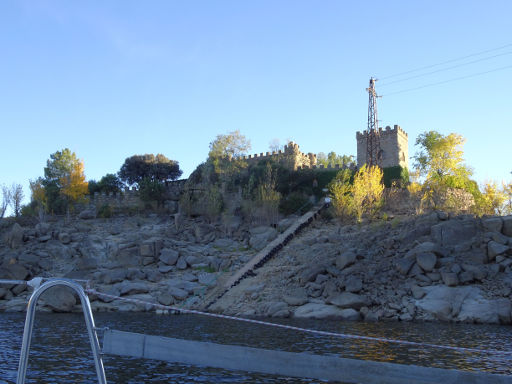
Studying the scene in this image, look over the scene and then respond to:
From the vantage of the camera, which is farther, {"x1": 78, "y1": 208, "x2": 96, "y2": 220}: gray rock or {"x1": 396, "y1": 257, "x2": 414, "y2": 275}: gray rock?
{"x1": 78, "y1": 208, "x2": 96, "y2": 220}: gray rock

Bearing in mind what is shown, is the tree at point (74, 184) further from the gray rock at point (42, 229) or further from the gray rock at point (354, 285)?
the gray rock at point (354, 285)

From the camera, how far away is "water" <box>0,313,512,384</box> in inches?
394

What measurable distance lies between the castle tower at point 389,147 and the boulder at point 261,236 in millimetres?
15809

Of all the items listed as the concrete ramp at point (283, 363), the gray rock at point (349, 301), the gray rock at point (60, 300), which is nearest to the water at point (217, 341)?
the gray rock at point (349, 301)

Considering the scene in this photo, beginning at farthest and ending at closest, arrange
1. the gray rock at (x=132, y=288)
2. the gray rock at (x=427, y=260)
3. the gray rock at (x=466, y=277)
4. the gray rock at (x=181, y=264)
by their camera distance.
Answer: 1. the gray rock at (x=181, y=264)
2. the gray rock at (x=132, y=288)
3. the gray rock at (x=427, y=260)
4. the gray rock at (x=466, y=277)

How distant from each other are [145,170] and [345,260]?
45.4 metres

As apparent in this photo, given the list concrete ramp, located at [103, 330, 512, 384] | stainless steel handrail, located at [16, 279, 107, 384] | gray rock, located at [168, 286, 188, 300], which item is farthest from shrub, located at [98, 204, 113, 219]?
concrete ramp, located at [103, 330, 512, 384]

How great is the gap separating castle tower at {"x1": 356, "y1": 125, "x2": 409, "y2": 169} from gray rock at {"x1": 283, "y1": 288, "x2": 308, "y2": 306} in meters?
25.0

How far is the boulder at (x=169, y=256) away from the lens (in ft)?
97.8

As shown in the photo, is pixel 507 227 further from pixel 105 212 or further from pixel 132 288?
pixel 105 212

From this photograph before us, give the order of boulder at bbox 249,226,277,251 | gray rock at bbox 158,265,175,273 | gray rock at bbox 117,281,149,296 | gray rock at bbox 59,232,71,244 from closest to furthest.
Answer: gray rock at bbox 117,281,149,296, gray rock at bbox 158,265,175,273, boulder at bbox 249,226,277,251, gray rock at bbox 59,232,71,244

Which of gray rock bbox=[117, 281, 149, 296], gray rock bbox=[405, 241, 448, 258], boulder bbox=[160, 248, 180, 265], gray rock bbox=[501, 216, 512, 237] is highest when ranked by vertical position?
gray rock bbox=[501, 216, 512, 237]

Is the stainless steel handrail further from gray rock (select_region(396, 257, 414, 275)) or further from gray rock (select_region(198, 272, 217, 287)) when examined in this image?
gray rock (select_region(198, 272, 217, 287))

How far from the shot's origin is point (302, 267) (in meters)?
25.1
